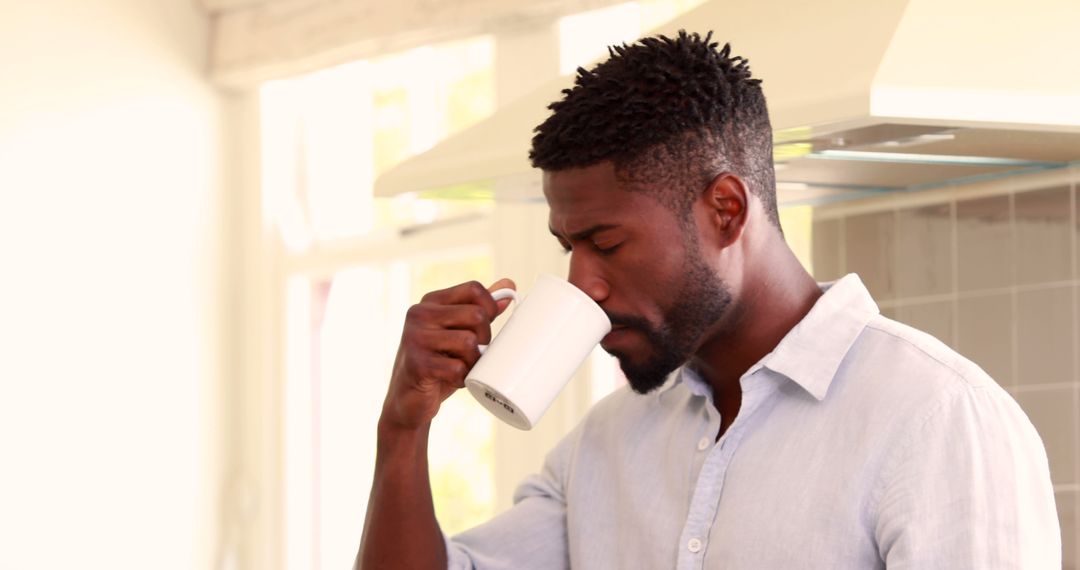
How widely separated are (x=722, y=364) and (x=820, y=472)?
15 cm

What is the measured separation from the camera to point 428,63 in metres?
2.96

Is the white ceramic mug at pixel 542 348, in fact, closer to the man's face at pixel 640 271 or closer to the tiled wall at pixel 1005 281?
the man's face at pixel 640 271

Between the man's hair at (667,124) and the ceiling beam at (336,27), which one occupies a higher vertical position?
the ceiling beam at (336,27)

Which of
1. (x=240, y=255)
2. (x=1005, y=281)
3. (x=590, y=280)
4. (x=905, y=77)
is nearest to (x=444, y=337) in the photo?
(x=590, y=280)

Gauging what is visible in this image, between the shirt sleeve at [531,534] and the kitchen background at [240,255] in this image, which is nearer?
the shirt sleeve at [531,534]

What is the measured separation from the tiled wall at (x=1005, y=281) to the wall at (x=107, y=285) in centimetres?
162

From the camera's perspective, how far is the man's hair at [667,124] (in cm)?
116

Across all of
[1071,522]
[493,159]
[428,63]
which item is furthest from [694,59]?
[428,63]

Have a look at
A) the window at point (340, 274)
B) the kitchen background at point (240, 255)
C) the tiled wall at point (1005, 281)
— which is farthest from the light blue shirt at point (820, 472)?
the window at point (340, 274)

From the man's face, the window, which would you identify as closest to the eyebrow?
the man's face

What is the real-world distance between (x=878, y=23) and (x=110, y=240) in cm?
207

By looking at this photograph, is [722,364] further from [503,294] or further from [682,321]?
[503,294]

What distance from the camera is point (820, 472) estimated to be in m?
1.11

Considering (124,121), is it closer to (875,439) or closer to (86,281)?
(86,281)
